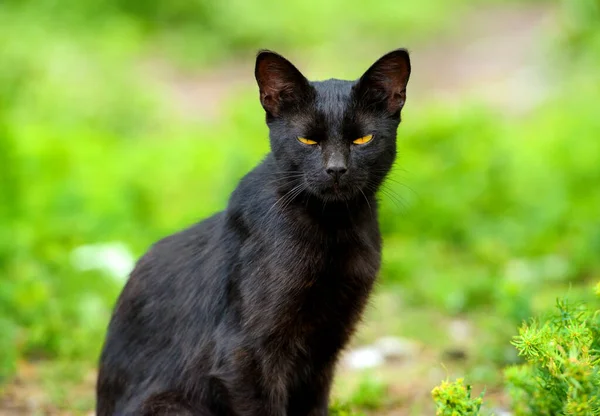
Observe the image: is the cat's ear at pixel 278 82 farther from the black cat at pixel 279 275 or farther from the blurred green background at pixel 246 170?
the blurred green background at pixel 246 170

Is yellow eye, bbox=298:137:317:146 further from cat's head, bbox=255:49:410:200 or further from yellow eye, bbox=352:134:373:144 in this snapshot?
yellow eye, bbox=352:134:373:144

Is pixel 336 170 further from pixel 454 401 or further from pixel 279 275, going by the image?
pixel 454 401

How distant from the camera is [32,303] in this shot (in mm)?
4871

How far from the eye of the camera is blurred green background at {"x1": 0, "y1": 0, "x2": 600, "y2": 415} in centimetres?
Answer: 478

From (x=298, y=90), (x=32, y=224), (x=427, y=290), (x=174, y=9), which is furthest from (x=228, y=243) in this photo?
(x=174, y=9)

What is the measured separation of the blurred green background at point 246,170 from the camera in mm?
4777

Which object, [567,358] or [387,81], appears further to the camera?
[387,81]

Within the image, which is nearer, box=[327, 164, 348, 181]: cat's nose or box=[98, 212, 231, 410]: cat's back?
box=[327, 164, 348, 181]: cat's nose

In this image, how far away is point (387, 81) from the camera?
328 centimetres

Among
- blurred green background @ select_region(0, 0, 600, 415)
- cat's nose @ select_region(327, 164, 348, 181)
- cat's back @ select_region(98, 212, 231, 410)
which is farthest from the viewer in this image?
blurred green background @ select_region(0, 0, 600, 415)

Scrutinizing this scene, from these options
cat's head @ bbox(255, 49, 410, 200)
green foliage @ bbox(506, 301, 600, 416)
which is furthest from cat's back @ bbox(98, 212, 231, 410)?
green foliage @ bbox(506, 301, 600, 416)

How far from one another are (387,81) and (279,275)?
816 millimetres

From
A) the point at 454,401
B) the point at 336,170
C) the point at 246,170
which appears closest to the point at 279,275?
the point at 336,170

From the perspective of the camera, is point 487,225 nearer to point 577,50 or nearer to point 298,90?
point 298,90
